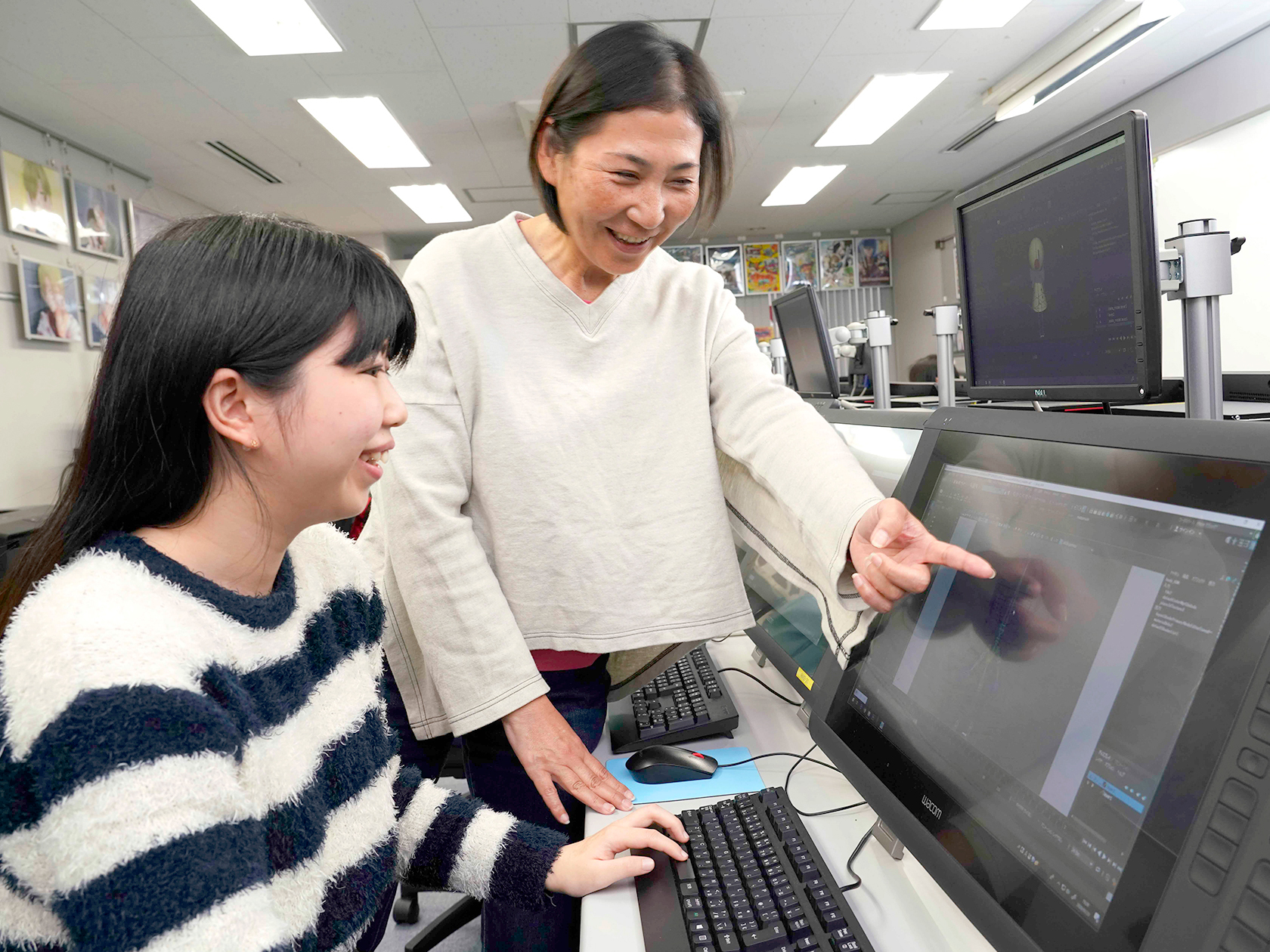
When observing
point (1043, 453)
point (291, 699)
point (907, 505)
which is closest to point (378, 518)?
point (291, 699)

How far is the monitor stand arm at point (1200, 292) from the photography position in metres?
0.83

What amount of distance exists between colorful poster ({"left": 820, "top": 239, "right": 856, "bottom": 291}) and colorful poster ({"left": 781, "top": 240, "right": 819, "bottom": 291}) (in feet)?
0.41

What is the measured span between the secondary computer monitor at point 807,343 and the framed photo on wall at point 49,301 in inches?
164

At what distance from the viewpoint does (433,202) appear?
665 cm

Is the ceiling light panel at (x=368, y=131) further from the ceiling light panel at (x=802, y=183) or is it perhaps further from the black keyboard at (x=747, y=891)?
the black keyboard at (x=747, y=891)

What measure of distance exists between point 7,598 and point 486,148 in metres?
5.26

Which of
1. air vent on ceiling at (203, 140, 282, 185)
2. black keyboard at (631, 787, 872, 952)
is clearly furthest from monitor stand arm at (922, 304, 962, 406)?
air vent on ceiling at (203, 140, 282, 185)

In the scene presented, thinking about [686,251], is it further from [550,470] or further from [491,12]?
[550,470]

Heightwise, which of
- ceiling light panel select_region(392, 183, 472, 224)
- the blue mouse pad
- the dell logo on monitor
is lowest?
the blue mouse pad

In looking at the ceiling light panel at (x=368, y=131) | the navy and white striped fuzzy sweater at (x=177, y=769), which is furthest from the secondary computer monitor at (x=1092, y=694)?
the ceiling light panel at (x=368, y=131)

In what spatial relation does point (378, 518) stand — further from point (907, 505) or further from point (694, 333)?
point (907, 505)

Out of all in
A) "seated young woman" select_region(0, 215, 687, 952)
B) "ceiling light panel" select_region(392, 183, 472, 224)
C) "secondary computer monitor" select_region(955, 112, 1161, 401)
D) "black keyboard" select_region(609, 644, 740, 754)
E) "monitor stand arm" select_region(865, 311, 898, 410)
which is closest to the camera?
"seated young woman" select_region(0, 215, 687, 952)

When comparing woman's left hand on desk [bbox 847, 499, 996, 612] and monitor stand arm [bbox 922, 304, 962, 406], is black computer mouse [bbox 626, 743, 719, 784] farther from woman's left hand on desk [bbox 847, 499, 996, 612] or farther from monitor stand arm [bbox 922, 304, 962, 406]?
monitor stand arm [bbox 922, 304, 962, 406]

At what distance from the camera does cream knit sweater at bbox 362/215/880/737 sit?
94 cm
